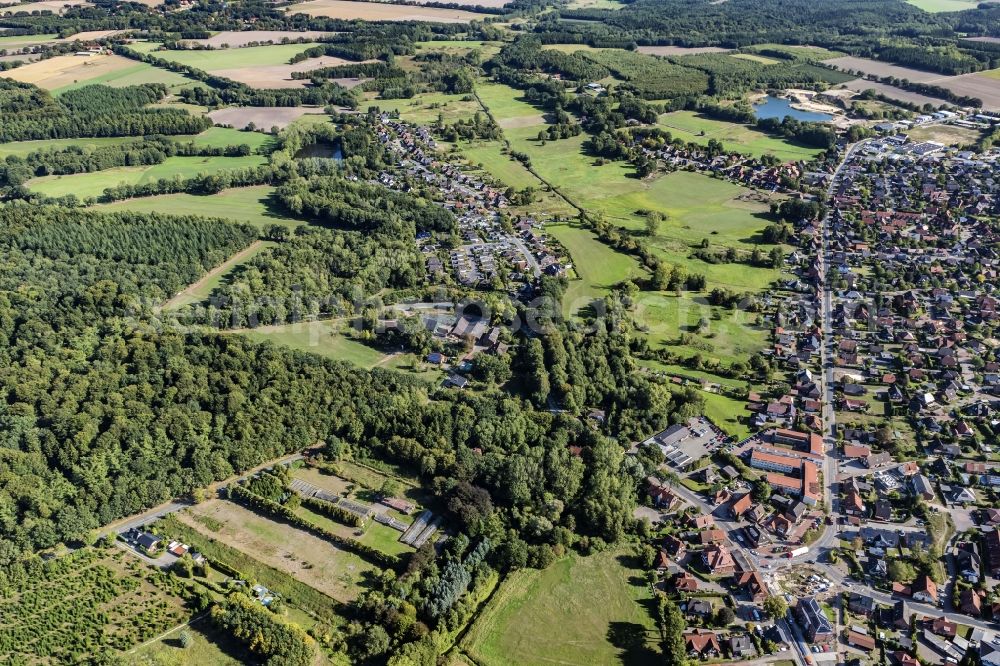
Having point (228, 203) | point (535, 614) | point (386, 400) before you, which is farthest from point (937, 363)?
point (228, 203)

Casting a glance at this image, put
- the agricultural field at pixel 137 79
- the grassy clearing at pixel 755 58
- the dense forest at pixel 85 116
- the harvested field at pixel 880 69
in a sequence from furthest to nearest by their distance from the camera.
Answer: the grassy clearing at pixel 755 58
the harvested field at pixel 880 69
the agricultural field at pixel 137 79
the dense forest at pixel 85 116

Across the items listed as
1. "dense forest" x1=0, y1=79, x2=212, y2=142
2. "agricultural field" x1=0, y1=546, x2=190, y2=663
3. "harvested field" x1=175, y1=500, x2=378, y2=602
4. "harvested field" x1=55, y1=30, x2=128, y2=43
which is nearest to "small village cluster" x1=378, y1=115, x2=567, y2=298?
"harvested field" x1=175, y1=500, x2=378, y2=602

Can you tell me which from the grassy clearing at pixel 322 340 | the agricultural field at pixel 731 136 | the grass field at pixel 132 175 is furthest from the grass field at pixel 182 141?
the agricultural field at pixel 731 136

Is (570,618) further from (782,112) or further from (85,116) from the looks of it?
(85,116)

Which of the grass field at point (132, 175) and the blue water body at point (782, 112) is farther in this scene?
the blue water body at point (782, 112)

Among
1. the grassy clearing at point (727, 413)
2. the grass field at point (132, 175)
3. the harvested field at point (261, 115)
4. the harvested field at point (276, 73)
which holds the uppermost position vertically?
the harvested field at point (276, 73)

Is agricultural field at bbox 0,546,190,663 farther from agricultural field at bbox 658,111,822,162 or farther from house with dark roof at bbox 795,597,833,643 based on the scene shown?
agricultural field at bbox 658,111,822,162

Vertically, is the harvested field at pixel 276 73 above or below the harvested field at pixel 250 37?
below

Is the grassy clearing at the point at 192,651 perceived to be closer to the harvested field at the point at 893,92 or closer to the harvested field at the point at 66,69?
the harvested field at the point at 66,69

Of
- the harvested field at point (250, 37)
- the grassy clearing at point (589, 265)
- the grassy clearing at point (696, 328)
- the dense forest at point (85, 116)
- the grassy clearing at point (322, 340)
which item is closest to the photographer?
the grassy clearing at point (322, 340)
